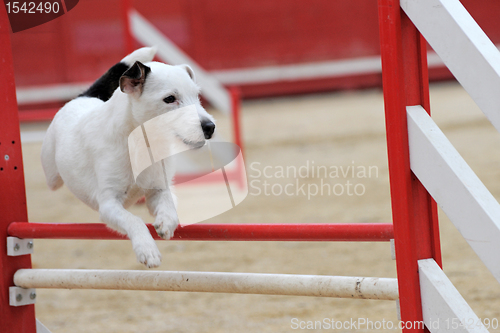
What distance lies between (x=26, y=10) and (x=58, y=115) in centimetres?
55

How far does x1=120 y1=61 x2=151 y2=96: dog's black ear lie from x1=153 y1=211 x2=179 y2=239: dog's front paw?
1.26 feet

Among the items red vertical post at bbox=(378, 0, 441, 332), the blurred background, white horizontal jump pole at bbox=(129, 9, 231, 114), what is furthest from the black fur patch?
white horizontal jump pole at bbox=(129, 9, 231, 114)

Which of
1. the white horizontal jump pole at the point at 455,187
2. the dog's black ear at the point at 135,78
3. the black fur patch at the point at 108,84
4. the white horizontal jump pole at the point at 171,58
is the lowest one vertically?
the white horizontal jump pole at the point at 171,58

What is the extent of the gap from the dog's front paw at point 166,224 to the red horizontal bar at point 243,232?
0.05 metres

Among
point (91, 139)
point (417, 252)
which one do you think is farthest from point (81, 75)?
point (417, 252)

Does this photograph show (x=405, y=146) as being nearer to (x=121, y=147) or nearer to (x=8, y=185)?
(x=121, y=147)

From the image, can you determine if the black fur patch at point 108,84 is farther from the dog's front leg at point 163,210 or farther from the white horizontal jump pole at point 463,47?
the white horizontal jump pole at point 463,47

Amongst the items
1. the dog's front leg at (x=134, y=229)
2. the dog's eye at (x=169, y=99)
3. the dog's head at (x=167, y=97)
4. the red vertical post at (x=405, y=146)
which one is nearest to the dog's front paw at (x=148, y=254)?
the dog's front leg at (x=134, y=229)

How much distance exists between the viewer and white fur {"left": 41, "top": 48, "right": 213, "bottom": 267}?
180 cm

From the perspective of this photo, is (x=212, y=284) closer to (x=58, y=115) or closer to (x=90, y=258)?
(x=58, y=115)

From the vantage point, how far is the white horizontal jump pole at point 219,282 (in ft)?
5.19

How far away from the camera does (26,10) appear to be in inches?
99.3

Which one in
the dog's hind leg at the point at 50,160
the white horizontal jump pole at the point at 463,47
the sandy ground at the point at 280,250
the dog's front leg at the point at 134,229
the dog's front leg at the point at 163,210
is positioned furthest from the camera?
the sandy ground at the point at 280,250

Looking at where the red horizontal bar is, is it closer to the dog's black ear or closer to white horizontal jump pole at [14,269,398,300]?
white horizontal jump pole at [14,269,398,300]
